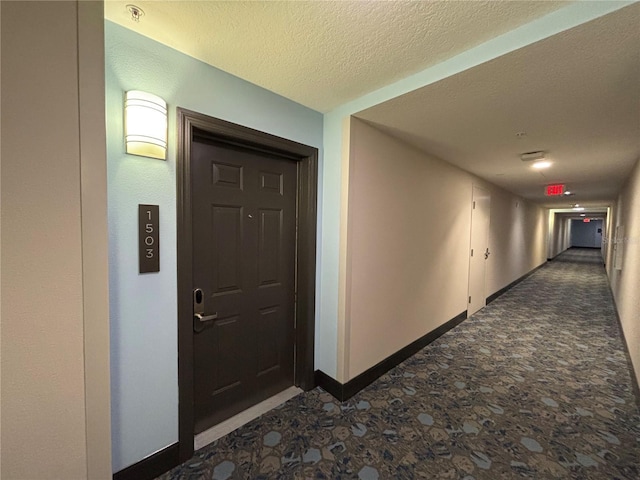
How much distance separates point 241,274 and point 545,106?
2502mm

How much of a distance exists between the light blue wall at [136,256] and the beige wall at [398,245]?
127cm

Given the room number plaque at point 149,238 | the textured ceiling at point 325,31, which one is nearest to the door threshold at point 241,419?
the room number plaque at point 149,238

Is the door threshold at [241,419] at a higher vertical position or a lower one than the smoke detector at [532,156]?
lower

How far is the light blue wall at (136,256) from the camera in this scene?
1344 mm

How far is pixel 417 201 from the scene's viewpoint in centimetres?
299

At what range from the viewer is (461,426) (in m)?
1.98

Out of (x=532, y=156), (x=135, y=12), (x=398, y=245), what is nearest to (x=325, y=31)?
(x=135, y=12)

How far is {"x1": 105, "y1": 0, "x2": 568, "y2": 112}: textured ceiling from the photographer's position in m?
1.20

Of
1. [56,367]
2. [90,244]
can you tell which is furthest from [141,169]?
[56,367]

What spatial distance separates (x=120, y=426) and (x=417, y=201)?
3.04 m

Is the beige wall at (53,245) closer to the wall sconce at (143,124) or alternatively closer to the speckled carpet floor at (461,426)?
the wall sconce at (143,124)

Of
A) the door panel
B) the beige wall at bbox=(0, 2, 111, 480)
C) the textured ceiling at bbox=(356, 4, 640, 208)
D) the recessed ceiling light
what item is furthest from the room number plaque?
the door panel

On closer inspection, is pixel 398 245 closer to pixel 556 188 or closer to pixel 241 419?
pixel 241 419

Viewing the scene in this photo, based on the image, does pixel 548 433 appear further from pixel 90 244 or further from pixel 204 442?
pixel 90 244
